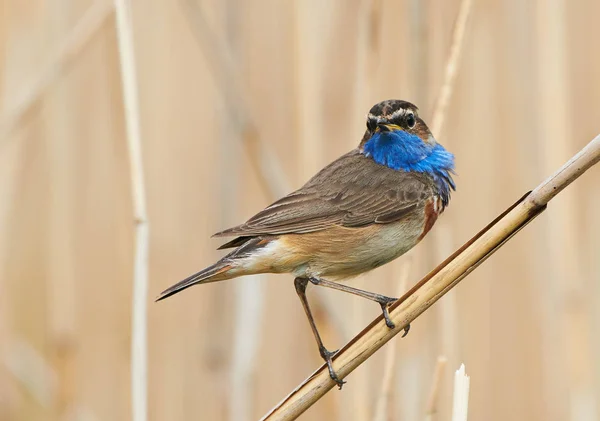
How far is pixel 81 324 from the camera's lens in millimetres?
4324

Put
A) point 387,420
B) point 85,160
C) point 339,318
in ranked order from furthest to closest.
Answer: point 85,160
point 339,318
point 387,420

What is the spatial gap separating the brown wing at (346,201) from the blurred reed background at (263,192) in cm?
25

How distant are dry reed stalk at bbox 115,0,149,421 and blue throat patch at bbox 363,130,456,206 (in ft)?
3.08

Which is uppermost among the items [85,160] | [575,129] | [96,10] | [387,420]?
[96,10]

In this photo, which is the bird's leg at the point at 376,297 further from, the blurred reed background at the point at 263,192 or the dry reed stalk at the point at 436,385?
the blurred reed background at the point at 263,192

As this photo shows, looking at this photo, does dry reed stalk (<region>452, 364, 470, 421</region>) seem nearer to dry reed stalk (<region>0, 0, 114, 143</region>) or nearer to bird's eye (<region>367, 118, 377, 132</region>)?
bird's eye (<region>367, 118, 377, 132</region>)

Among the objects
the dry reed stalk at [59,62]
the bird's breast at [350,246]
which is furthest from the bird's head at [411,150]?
the dry reed stalk at [59,62]

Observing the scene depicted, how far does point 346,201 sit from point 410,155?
32 centimetres

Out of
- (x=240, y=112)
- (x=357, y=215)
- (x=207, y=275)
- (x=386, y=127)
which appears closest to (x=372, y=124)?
(x=386, y=127)

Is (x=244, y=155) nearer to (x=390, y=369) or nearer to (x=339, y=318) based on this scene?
(x=339, y=318)

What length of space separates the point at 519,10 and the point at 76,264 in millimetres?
2593

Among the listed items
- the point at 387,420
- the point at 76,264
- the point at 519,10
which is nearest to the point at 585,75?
the point at 519,10

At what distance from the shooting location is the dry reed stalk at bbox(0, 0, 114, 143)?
Answer: 325cm

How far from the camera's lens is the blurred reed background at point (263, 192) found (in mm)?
3209
